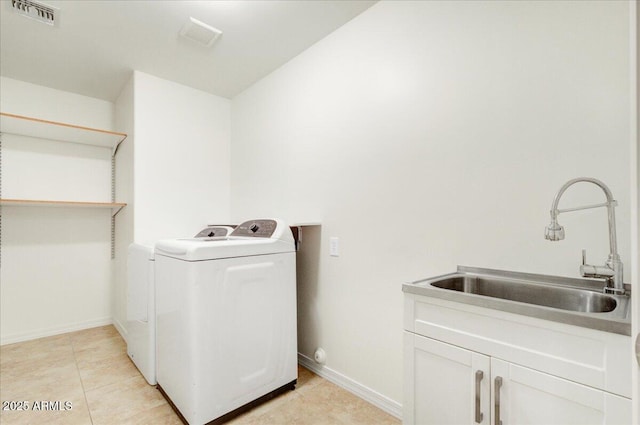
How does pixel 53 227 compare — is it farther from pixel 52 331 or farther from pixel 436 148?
pixel 436 148

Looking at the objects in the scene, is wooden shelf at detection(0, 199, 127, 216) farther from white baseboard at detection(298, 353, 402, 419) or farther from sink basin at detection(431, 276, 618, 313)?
sink basin at detection(431, 276, 618, 313)

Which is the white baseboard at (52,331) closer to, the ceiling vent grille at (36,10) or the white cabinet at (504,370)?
the ceiling vent grille at (36,10)

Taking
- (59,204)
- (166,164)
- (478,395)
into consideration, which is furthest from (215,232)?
(478,395)

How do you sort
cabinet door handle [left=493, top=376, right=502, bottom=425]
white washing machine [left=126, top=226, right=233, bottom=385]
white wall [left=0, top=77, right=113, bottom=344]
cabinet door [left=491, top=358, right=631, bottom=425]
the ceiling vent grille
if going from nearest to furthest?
cabinet door [left=491, top=358, right=631, bottom=425]
cabinet door handle [left=493, top=376, right=502, bottom=425]
the ceiling vent grille
white washing machine [left=126, top=226, right=233, bottom=385]
white wall [left=0, top=77, right=113, bottom=344]

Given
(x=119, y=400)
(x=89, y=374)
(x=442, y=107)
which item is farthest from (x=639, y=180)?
(x=89, y=374)

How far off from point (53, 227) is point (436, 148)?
3.75 metres

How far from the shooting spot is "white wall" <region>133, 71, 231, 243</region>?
2.86 metres

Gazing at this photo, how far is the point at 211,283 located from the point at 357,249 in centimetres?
94

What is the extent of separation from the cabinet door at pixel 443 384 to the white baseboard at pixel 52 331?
3.53 metres

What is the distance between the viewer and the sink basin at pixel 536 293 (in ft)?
3.74

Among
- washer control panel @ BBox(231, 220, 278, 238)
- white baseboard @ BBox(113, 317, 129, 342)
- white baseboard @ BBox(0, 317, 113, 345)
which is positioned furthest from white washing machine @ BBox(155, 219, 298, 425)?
white baseboard @ BBox(0, 317, 113, 345)

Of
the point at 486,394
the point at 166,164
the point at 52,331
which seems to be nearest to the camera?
the point at 486,394

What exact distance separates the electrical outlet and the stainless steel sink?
34.1 inches

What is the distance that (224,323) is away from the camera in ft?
5.75
